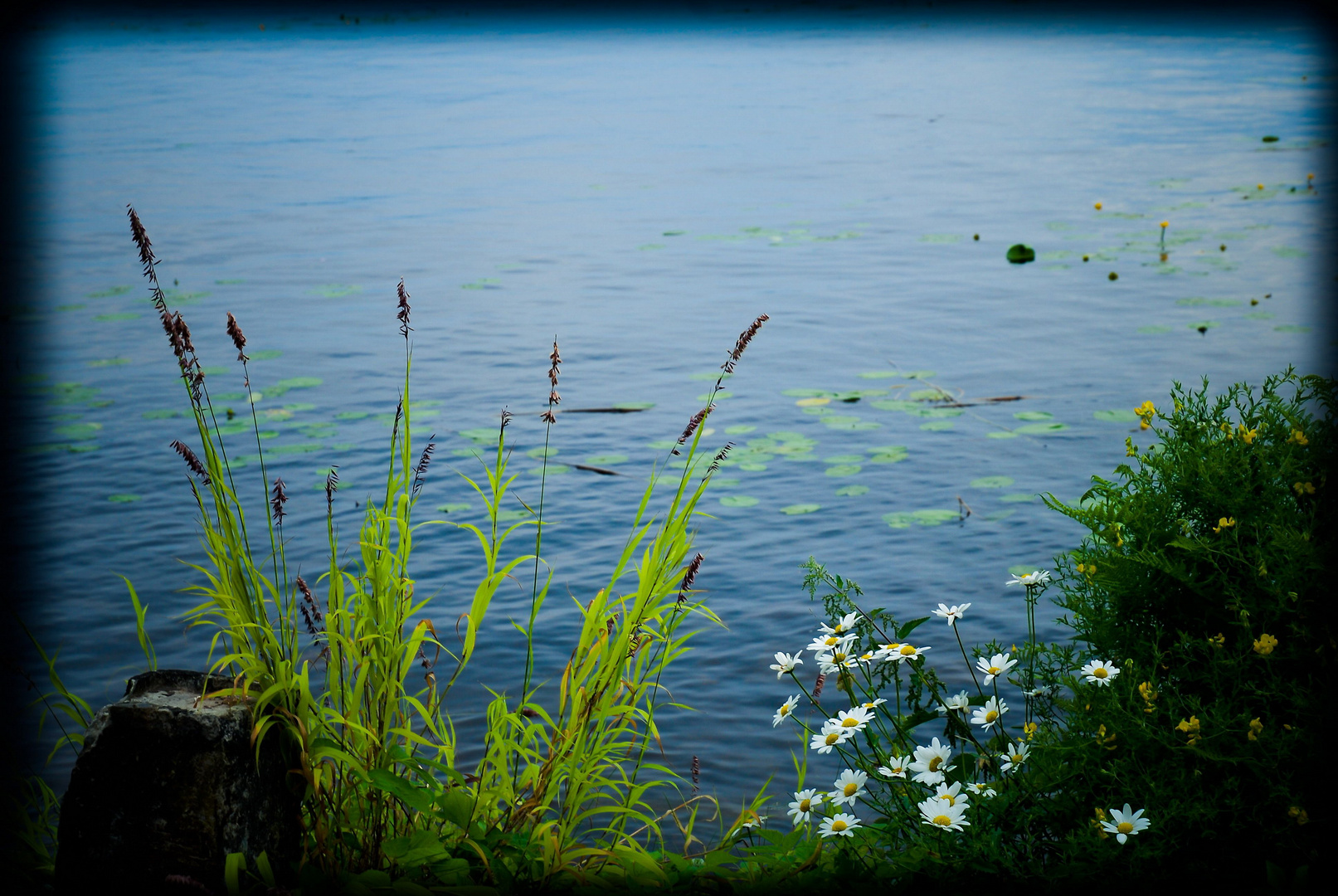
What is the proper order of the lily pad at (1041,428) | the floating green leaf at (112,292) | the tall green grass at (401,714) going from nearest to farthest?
the tall green grass at (401,714), the lily pad at (1041,428), the floating green leaf at (112,292)

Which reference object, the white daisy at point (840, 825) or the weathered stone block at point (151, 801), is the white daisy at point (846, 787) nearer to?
the white daisy at point (840, 825)

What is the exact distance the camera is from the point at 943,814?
7.45ft

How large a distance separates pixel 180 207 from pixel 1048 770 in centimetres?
1229

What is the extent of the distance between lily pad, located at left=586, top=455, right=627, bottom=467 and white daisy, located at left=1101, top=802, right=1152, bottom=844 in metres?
3.91

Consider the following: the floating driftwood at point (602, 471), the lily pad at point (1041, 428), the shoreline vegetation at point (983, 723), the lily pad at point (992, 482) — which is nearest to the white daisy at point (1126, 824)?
the shoreline vegetation at point (983, 723)

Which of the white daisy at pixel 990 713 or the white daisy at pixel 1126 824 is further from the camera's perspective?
the white daisy at pixel 990 713

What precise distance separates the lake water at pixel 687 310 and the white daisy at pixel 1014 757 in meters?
1.11

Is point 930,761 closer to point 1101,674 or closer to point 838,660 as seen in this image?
point 838,660

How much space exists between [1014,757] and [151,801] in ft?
5.46

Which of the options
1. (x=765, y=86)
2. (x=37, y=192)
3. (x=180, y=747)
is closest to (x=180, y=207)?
(x=37, y=192)

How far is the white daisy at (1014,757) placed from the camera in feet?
8.05

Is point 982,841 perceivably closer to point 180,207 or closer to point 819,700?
point 819,700

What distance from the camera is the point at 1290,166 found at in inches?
539

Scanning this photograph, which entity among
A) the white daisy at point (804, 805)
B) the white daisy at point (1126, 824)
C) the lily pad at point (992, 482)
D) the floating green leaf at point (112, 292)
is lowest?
the lily pad at point (992, 482)
